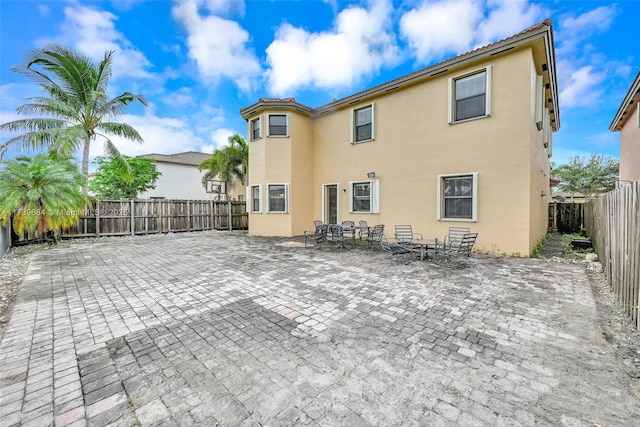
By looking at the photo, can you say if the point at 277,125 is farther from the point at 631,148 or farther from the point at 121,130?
the point at 631,148

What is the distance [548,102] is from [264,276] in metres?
13.4

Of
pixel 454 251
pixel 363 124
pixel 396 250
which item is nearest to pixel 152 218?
pixel 363 124

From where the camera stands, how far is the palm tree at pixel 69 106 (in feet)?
37.7

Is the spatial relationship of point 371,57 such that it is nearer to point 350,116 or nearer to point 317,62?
point 317,62

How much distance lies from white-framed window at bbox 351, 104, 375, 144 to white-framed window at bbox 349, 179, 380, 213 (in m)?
1.79

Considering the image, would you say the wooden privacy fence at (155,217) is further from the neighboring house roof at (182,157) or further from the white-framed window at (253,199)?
the neighboring house roof at (182,157)

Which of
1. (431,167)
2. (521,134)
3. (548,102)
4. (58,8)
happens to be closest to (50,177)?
(58,8)

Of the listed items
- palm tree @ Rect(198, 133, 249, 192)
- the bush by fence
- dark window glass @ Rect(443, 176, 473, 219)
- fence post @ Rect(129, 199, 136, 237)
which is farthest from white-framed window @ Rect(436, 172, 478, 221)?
palm tree @ Rect(198, 133, 249, 192)

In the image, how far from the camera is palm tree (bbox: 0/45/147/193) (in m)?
11.5

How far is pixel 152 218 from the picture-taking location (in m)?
14.0

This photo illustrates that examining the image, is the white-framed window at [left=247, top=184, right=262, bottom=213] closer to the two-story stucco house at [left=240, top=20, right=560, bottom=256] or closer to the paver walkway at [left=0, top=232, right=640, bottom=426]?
the two-story stucco house at [left=240, top=20, right=560, bottom=256]

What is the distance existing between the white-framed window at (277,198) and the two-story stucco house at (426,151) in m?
0.05

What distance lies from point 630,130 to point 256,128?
53.5 feet

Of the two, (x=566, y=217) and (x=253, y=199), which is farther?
(x=566, y=217)
